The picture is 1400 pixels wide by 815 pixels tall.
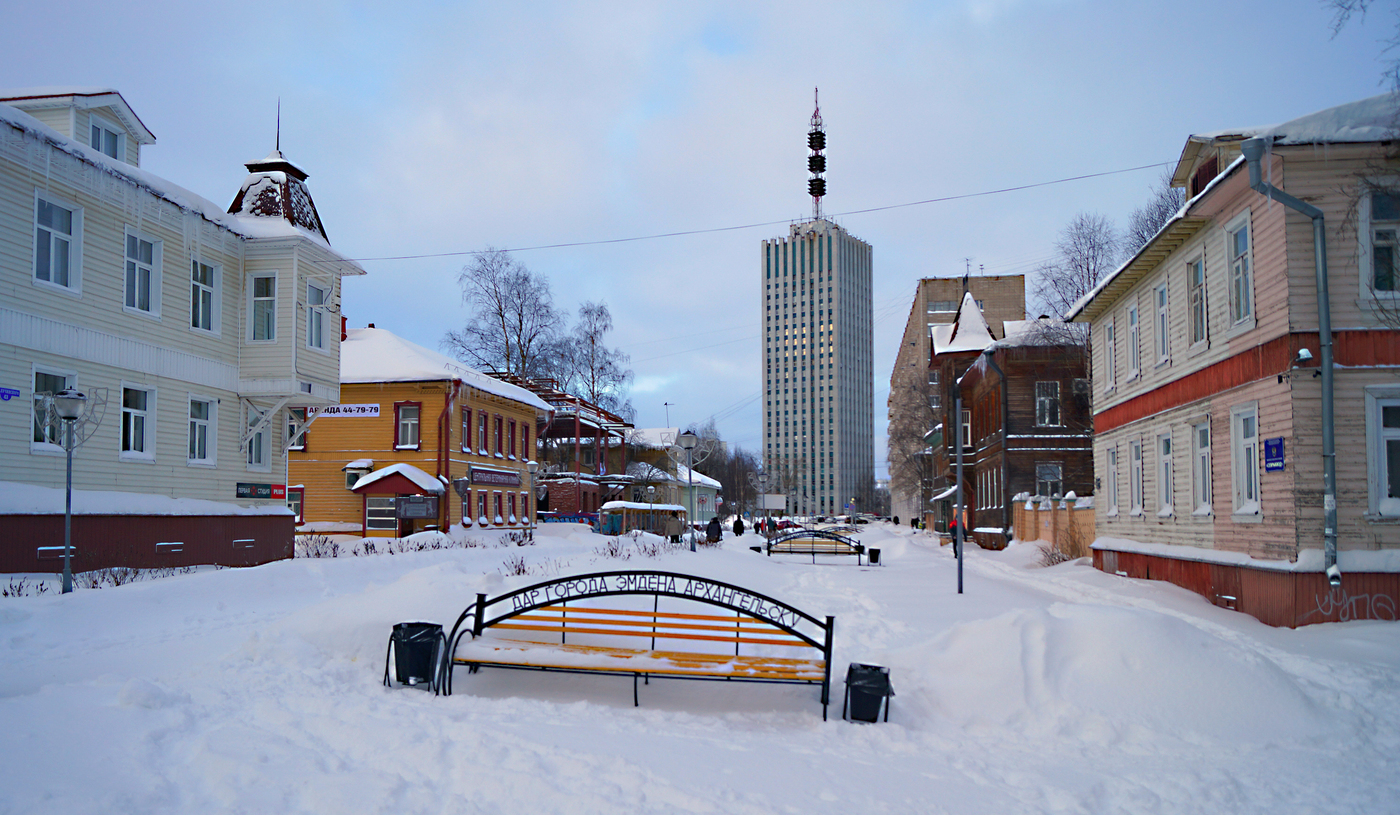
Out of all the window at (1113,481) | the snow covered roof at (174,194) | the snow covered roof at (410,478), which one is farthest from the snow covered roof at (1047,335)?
the snow covered roof at (174,194)

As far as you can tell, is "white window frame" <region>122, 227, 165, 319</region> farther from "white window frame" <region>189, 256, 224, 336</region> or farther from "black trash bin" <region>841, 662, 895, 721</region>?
"black trash bin" <region>841, 662, 895, 721</region>

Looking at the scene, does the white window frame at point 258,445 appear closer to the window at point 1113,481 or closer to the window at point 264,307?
the window at point 264,307

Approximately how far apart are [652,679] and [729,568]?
10.1 metres

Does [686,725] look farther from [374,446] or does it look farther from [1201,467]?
[374,446]

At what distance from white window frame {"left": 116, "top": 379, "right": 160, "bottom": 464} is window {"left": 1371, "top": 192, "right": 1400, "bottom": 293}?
807 inches

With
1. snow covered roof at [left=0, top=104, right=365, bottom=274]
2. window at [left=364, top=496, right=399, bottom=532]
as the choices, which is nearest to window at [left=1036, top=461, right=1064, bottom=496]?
window at [left=364, top=496, right=399, bottom=532]

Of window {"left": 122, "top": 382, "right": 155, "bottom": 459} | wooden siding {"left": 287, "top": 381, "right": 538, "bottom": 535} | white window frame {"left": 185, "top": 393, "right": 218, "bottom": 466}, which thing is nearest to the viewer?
window {"left": 122, "top": 382, "right": 155, "bottom": 459}

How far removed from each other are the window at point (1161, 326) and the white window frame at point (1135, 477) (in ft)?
7.66

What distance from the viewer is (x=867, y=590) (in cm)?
1678

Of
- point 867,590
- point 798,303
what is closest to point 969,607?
point 867,590

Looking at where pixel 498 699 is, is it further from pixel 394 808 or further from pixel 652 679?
pixel 394 808

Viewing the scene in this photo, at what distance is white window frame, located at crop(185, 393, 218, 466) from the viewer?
19234 mm

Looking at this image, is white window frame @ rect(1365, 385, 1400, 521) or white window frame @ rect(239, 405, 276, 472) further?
white window frame @ rect(239, 405, 276, 472)

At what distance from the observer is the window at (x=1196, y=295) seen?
15539 millimetres
